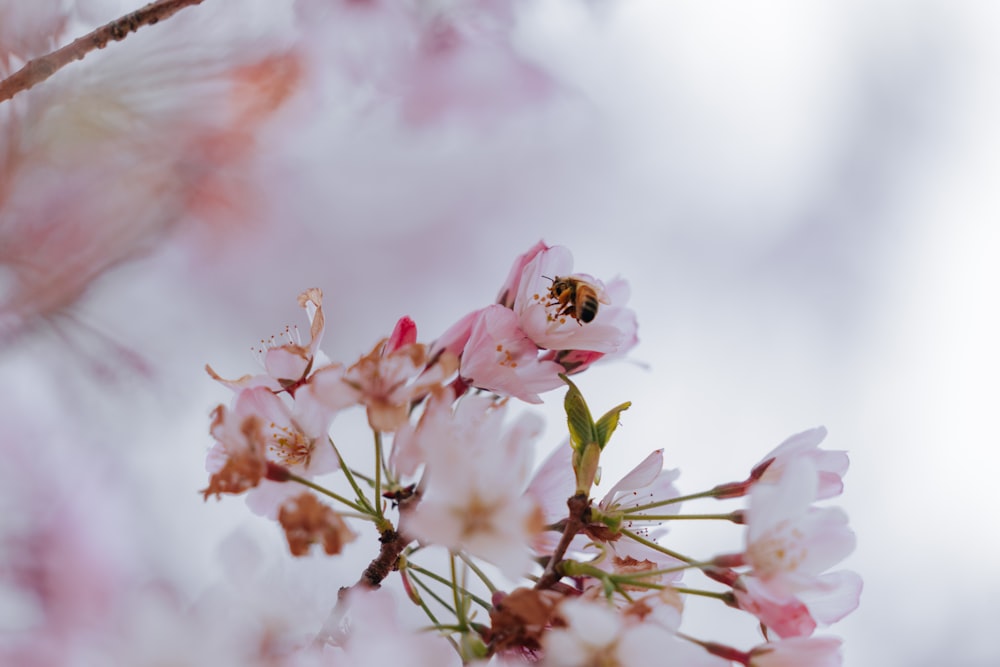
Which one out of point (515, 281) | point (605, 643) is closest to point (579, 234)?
point (515, 281)

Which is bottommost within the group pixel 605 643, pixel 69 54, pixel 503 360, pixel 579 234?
pixel 605 643

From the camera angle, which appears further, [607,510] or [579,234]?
[579,234]

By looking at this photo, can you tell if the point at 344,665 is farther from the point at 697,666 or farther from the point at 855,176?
the point at 855,176

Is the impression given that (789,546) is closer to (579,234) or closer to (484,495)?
(484,495)

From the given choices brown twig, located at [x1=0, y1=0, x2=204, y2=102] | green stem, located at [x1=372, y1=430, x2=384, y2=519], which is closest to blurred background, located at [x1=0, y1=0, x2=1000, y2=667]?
brown twig, located at [x1=0, y1=0, x2=204, y2=102]

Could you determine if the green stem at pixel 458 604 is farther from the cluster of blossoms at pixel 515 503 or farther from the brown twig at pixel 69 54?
the brown twig at pixel 69 54

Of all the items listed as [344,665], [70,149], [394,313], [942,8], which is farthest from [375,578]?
[942,8]

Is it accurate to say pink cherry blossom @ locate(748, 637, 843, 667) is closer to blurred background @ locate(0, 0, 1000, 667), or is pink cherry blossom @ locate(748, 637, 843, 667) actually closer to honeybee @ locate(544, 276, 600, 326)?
honeybee @ locate(544, 276, 600, 326)
